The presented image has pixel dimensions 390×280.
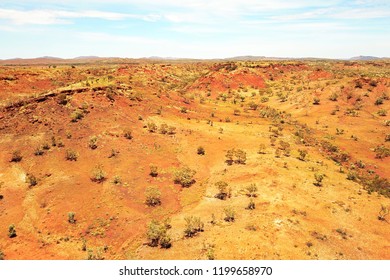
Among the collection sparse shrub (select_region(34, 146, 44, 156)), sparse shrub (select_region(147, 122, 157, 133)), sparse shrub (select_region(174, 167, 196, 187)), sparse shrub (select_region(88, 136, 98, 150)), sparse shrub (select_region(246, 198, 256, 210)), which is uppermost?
sparse shrub (select_region(147, 122, 157, 133))

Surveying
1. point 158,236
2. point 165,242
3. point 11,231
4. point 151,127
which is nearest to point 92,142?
point 151,127

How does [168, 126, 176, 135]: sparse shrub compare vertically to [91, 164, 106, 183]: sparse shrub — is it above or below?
above

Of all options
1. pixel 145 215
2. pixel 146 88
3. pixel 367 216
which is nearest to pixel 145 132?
pixel 145 215

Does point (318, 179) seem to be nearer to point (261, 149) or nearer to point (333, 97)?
point (261, 149)

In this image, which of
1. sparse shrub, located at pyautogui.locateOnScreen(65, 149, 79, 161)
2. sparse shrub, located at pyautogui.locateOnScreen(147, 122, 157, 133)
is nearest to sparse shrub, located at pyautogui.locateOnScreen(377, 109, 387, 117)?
sparse shrub, located at pyautogui.locateOnScreen(147, 122, 157, 133)

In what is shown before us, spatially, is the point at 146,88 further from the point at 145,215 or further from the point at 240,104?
the point at 145,215

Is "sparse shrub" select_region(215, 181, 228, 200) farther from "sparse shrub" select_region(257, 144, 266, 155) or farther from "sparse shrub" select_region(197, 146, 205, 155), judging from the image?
→ "sparse shrub" select_region(257, 144, 266, 155)
